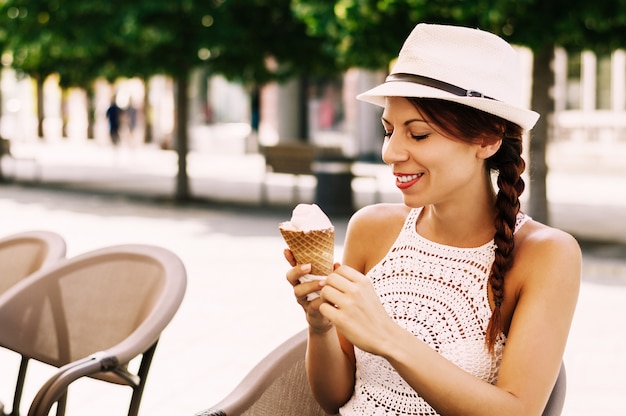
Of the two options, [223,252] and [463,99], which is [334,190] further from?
[463,99]

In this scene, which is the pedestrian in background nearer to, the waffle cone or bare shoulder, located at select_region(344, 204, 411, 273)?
bare shoulder, located at select_region(344, 204, 411, 273)

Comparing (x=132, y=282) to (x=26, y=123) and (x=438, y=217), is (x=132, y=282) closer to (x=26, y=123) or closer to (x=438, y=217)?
(x=438, y=217)

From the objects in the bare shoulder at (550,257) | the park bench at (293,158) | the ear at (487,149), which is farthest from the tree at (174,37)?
the bare shoulder at (550,257)

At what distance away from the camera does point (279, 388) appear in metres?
2.46

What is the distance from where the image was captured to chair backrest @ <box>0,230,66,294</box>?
3.64m

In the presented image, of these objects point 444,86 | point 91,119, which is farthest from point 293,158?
point 91,119

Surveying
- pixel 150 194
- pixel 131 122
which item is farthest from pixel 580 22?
pixel 131 122

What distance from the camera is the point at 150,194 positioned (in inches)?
683

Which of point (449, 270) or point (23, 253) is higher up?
point (449, 270)

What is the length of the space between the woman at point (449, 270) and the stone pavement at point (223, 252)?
266 centimetres

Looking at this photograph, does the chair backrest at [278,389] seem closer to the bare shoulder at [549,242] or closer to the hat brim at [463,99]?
the bare shoulder at [549,242]

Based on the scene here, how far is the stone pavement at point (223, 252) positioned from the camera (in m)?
5.24

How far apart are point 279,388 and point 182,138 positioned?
13670 mm

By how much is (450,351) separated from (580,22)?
8062 mm
